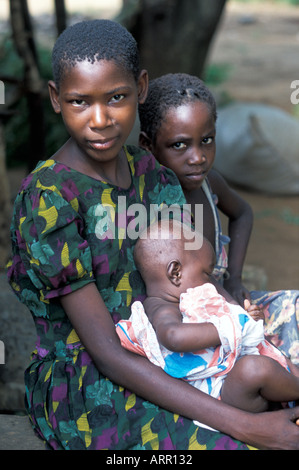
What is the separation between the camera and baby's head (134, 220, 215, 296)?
2000mm

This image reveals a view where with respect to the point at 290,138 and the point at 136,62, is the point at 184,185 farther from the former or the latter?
the point at 290,138

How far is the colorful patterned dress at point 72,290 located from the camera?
6.07ft

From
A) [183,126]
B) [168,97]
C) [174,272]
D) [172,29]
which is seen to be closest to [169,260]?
[174,272]

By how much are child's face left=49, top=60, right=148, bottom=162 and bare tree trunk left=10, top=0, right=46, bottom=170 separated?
129 inches

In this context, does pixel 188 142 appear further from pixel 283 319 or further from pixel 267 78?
pixel 267 78

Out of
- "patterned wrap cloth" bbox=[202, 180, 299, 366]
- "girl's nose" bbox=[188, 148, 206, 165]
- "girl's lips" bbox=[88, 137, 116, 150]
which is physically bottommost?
"patterned wrap cloth" bbox=[202, 180, 299, 366]

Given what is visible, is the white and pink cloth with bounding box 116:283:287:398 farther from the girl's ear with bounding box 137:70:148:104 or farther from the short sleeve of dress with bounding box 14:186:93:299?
the girl's ear with bounding box 137:70:148:104

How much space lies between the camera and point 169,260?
200 cm

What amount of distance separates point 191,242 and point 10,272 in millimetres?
581

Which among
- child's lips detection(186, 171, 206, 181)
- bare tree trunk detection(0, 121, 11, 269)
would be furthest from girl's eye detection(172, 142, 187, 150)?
bare tree trunk detection(0, 121, 11, 269)

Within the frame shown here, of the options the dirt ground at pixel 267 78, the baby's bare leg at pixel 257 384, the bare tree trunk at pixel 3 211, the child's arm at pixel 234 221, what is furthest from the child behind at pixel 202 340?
the dirt ground at pixel 267 78

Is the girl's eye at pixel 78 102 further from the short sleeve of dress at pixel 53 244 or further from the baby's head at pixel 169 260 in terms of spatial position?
the baby's head at pixel 169 260
